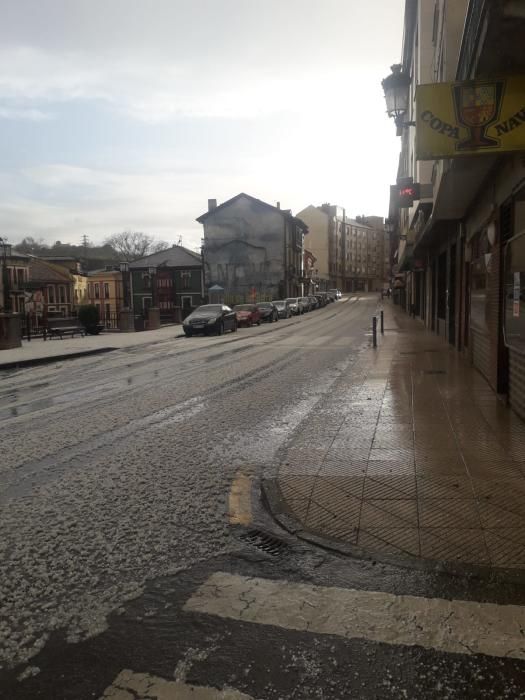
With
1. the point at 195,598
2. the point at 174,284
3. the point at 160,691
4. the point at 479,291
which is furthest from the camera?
the point at 174,284

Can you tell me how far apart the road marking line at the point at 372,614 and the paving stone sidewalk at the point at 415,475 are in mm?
586

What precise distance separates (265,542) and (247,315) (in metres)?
30.7

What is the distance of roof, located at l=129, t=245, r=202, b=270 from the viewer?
6153 cm

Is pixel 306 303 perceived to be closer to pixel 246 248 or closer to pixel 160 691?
pixel 246 248

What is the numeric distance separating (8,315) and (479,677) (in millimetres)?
20577

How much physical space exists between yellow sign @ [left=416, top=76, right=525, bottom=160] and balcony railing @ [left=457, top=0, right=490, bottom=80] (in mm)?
236

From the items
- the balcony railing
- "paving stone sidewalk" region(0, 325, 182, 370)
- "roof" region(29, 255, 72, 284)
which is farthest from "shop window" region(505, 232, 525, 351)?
"roof" region(29, 255, 72, 284)

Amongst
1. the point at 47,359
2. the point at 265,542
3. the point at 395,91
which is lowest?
the point at 265,542

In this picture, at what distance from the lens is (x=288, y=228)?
2454 inches

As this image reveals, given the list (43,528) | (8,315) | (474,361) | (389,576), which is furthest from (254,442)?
(8,315)

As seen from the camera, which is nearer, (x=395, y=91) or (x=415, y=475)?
(x=415, y=475)

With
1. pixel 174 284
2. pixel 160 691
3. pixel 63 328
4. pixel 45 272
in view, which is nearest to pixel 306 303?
pixel 174 284

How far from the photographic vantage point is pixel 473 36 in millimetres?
5910

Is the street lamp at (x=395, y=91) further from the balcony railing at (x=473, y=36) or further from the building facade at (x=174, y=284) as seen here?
the building facade at (x=174, y=284)
